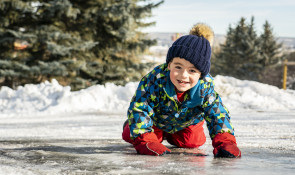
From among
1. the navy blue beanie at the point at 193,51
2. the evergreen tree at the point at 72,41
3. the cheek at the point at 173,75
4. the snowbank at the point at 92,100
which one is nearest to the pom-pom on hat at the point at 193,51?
the navy blue beanie at the point at 193,51

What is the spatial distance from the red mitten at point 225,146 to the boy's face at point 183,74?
1.44 feet

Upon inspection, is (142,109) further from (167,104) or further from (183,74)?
(183,74)

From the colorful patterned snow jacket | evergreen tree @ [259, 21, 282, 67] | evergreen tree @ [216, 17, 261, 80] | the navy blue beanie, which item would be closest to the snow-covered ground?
the colorful patterned snow jacket

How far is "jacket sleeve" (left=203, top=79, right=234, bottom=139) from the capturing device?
266cm

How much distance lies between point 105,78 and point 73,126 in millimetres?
7491

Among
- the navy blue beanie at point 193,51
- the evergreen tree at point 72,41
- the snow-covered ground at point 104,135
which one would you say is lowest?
the snow-covered ground at point 104,135

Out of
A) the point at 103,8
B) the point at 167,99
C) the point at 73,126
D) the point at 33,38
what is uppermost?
the point at 103,8

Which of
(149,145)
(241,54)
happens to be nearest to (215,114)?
(149,145)

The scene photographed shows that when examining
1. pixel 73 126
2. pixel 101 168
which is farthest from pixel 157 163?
pixel 73 126

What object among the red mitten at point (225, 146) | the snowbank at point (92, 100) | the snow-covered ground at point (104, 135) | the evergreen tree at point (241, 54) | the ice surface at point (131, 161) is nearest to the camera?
the ice surface at point (131, 161)

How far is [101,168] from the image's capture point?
197 cm

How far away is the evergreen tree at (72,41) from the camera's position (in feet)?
37.2

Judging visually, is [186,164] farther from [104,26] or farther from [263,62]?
[263,62]

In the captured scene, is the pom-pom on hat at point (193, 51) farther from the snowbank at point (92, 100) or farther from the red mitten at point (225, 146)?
the snowbank at point (92, 100)
